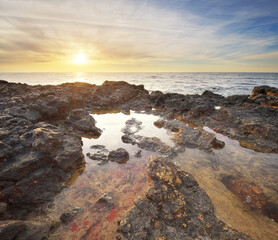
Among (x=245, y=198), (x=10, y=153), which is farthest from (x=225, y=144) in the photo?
(x=10, y=153)

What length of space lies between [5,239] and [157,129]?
Result: 10085 mm

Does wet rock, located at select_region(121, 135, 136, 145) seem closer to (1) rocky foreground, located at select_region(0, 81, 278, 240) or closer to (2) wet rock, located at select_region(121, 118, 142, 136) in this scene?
(1) rocky foreground, located at select_region(0, 81, 278, 240)

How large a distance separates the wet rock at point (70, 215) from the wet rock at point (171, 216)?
167 centimetres

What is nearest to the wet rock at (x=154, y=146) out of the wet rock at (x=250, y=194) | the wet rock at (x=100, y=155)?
the wet rock at (x=100, y=155)

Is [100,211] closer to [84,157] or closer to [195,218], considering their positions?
[195,218]

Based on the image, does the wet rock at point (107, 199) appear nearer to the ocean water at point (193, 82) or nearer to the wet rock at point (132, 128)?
the wet rock at point (132, 128)

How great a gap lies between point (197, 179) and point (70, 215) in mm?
5229

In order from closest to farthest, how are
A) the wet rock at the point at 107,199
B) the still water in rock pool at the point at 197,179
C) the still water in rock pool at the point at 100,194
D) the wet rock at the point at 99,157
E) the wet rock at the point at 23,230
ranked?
1. the wet rock at the point at 23,230
2. the still water in rock pool at the point at 100,194
3. the still water in rock pool at the point at 197,179
4. the wet rock at the point at 107,199
5. the wet rock at the point at 99,157

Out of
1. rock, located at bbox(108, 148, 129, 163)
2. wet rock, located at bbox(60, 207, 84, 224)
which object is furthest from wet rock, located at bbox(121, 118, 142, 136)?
wet rock, located at bbox(60, 207, 84, 224)

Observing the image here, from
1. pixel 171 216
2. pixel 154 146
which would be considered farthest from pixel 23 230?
pixel 154 146

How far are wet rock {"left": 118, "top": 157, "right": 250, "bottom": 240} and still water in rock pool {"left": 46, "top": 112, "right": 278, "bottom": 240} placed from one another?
527 mm

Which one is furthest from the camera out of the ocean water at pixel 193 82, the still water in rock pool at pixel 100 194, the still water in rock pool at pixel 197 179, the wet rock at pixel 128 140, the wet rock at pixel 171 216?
the ocean water at pixel 193 82

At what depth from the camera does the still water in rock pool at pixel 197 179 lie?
4242 mm

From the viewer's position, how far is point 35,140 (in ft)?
19.9
